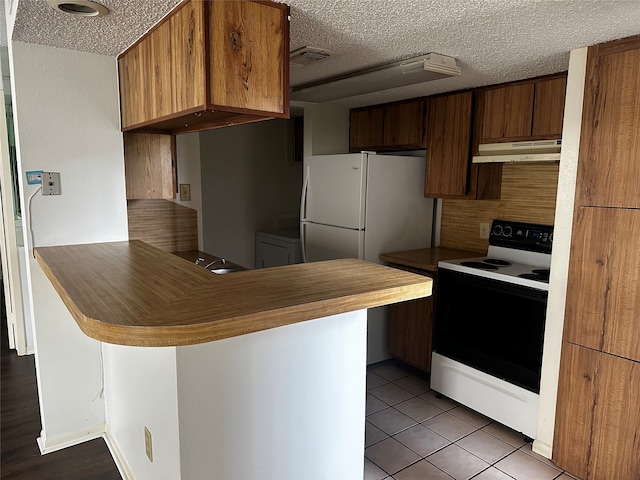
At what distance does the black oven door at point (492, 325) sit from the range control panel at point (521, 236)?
0.49 meters

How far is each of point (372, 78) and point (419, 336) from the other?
1.75 meters

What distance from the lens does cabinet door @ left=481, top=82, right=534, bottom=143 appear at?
8.62 ft

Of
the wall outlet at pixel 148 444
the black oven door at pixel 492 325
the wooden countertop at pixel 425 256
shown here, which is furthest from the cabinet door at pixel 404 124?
the wall outlet at pixel 148 444

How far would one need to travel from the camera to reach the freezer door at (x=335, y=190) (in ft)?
10.6

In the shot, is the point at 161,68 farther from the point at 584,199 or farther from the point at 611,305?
the point at 611,305

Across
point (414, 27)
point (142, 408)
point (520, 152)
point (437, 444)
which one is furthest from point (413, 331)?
point (414, 27)

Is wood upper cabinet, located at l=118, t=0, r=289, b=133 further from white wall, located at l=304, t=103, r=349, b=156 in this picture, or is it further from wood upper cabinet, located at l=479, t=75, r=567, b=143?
white wall, located at l=304, t=103, r=349, b=156

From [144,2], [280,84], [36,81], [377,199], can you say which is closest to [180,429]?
[280,84]

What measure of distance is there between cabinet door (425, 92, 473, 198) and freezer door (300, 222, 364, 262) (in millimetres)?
685

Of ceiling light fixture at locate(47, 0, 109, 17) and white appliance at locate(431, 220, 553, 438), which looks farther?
white appliance at locate(431, 220, 553, 438)

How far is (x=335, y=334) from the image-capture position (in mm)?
1741

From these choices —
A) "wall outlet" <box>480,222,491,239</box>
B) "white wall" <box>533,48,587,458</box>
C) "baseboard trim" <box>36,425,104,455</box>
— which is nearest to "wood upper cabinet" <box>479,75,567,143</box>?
"white wall" <box>533,48,587,458</box>

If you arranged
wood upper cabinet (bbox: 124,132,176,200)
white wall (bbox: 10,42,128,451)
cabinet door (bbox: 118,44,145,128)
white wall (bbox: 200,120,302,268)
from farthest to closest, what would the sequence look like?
1. white wall (bbox: 200,120,302,268)
2. wood upper cabinet (bbox: 124,132,176,200)
3. white wall (bbox: 10,42,128,451)
4. cabinet door (bbox: 118,44,145,128)

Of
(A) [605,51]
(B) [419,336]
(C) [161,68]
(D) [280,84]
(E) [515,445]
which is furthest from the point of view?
(B) [419,336]
